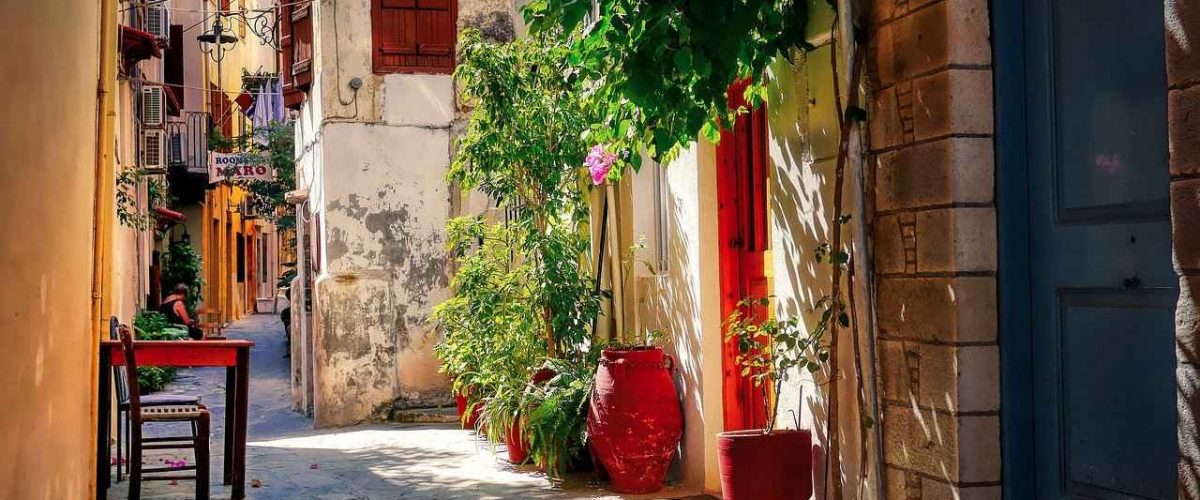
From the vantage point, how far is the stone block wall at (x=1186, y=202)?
2.70 meters

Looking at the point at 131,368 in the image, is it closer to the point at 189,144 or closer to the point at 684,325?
the point at 684,325

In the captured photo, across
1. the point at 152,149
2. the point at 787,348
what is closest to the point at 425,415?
the point at 787,348

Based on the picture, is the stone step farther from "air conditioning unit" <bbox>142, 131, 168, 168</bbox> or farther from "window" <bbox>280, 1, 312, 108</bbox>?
"air conditioning unit" <bbox>142, 131, 168, 168</bbox>

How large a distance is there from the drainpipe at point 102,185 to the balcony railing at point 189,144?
1621 centimetres

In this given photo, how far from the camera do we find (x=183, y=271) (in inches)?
862

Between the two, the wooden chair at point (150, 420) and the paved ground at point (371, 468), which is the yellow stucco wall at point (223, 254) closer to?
the paved ground at point (371, 468)

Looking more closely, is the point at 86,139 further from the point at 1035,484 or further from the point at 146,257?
the point at 146,257

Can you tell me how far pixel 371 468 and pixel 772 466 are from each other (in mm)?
4301

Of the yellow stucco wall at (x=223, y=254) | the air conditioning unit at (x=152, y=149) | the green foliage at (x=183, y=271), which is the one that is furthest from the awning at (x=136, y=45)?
the yellow stucco wall at (x=223, y=254)

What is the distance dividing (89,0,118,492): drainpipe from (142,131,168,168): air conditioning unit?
39.3 feet

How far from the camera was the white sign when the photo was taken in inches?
730

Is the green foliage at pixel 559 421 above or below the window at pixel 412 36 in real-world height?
below

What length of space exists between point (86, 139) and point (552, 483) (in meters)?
3.42

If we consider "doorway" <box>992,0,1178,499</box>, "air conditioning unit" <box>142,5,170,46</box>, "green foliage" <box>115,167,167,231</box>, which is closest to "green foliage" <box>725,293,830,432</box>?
"doorway" <box>992,0,1178,499</box>
